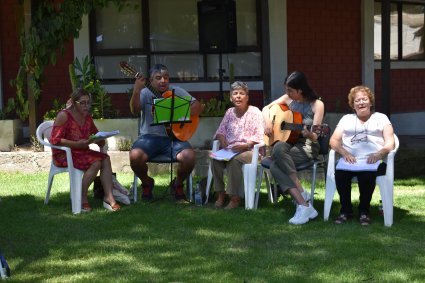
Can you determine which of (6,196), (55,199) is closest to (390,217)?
(55,199)

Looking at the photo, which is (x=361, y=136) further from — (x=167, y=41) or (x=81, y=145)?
(x=167, y=41)

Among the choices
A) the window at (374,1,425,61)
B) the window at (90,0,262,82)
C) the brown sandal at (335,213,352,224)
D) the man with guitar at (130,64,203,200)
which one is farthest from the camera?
the window at (374,1,425,61)

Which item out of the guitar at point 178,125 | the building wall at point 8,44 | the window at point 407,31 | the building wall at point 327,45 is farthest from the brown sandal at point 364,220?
the window at point 407,31

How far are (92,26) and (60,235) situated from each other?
6192mm

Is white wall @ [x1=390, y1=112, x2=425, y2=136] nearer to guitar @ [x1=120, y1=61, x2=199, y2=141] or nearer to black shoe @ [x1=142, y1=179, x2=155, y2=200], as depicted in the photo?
guitar @ [x1=120, y1=61, x2=199, y2=141]

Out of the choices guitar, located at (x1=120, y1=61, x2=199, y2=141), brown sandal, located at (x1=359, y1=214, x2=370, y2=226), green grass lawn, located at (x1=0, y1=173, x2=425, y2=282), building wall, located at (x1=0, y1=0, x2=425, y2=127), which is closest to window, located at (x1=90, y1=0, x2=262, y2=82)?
building wall, located at (x1=0, y1=0, x2=425, y2=127)

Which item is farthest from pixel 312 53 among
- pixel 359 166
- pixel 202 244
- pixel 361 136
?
pixel 202 244

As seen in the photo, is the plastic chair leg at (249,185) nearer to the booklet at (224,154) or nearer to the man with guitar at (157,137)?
the booklet at (224,154)

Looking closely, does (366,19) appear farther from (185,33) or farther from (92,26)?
(92,26)

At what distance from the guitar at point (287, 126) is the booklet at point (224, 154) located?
1.37 feet

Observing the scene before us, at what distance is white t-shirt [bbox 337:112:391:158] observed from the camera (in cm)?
643

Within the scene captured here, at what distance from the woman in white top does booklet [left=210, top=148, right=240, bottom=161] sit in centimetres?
102

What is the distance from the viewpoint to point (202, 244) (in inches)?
224

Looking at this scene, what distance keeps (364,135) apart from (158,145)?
6.72 feet
